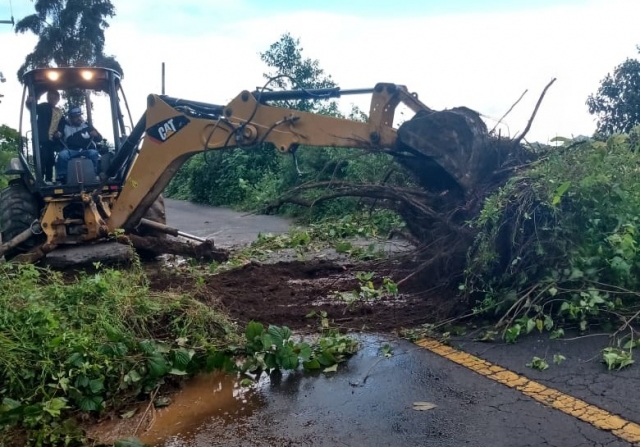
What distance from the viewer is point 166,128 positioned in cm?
754

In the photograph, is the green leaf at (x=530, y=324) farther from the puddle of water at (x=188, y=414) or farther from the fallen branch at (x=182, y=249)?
the fallen branch at (x=182, y=249)

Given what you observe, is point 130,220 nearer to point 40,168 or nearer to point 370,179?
point 40,168

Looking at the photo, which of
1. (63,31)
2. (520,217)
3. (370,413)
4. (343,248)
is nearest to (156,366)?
(370,413)

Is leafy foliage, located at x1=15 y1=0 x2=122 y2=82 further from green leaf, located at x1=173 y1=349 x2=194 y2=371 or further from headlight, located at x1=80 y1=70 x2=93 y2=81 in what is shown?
green leaf, located at x1=173 y1=349 x2=194 y2=371

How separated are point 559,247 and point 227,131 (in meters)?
3.77

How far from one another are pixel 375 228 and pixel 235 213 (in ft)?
29.0

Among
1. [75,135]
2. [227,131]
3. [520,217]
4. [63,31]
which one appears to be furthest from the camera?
[63,31]

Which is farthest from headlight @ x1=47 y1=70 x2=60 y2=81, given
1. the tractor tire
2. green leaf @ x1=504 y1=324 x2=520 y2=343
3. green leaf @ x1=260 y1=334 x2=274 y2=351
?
green leaf @ x1=504 y1=324 x2=520 y2=343

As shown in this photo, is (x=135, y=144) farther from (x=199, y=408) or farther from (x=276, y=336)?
(x=199, y=408)

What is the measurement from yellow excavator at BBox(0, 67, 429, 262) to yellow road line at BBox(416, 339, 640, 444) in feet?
7.64

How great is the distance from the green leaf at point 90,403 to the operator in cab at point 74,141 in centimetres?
513

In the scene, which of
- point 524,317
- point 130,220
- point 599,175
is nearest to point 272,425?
point 524,317

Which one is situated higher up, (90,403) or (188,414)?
(90,403)

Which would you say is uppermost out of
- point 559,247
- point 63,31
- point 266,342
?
point 63,31
